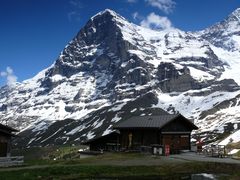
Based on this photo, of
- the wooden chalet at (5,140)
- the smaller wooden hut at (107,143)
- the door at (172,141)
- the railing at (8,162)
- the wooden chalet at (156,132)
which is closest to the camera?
the railing at (8,162)

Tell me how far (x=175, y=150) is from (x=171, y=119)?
5.88 meters

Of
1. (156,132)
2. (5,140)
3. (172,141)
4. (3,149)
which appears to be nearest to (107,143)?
(156,132)

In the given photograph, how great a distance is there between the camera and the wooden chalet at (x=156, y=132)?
71.4m

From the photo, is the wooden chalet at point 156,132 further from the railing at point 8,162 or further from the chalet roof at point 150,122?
the railing at point 8,162

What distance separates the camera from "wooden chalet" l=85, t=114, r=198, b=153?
7138 cm

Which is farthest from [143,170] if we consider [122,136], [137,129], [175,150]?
[122,136]

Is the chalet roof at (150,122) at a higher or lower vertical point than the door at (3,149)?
higher

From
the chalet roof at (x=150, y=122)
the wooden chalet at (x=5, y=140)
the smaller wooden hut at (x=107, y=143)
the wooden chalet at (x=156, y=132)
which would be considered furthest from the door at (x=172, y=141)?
the wooden chalet at (x=5, y=140)

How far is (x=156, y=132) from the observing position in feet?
235

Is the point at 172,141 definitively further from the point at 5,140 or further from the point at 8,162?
the point at 8,162

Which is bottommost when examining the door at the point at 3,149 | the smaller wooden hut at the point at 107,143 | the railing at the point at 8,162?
the railing at the point at 8,162

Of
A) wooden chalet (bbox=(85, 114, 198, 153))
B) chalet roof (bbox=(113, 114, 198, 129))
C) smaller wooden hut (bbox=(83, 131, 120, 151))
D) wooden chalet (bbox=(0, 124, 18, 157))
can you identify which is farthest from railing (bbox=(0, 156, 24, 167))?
smaller wooden hut (bbox=(83, 131, 120, 151))

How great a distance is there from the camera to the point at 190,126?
76.3 m

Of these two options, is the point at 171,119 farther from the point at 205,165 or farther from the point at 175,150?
the point at 205,165
